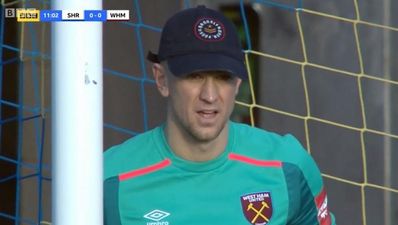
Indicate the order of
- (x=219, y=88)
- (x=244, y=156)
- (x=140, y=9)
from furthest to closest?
(x=140, y=9), (x=244, y=156), (x=219, y=88)

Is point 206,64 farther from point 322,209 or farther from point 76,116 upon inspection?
point 322,209

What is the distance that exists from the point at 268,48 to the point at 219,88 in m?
1.71

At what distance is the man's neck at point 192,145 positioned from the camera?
2365 millimetres

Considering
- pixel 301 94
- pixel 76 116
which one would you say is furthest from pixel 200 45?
pixel 301 94

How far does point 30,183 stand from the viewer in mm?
3922

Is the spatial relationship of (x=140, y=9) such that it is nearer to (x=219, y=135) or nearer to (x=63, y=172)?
(x=219, y=135)

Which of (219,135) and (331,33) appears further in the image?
(331,33)

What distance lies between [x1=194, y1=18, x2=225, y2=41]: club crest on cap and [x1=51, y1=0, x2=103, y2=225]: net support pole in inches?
14.8

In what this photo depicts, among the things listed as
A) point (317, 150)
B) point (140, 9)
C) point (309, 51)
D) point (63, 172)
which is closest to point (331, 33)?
point (309, 51)

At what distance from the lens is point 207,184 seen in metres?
2.40

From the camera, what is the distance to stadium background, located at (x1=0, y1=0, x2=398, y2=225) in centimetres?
389

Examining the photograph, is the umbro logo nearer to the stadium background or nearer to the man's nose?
the man's nose

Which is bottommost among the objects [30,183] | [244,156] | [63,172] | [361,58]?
[63,172]
